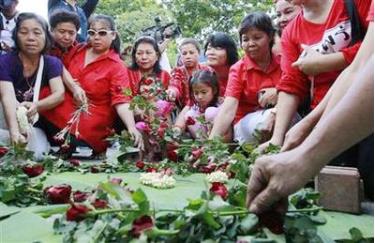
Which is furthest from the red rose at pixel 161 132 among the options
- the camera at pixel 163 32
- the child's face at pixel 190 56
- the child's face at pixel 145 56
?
the camera at pixel 163 32

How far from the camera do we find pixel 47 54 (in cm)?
353

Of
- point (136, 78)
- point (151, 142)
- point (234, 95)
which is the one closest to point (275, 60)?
point (234, 95)

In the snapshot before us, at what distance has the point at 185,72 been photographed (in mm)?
3980

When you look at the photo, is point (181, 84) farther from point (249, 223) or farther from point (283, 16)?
point (249, 223)

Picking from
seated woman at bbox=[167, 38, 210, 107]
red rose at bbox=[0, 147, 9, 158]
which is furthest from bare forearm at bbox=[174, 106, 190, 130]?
red rose at bbox=[0, 147, 9, 158]

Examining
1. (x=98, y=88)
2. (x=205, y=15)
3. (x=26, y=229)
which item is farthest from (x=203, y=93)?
(x=205, y=15)

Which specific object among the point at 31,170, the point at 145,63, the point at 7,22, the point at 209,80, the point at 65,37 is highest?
the point at 7,22

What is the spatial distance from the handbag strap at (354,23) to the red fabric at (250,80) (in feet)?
3.17

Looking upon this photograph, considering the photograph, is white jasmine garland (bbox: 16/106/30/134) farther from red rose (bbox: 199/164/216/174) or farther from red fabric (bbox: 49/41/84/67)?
red rose (bbox: 199/164/216/174)

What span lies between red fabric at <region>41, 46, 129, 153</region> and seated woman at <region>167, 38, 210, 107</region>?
1.12ft

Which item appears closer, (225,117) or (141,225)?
(141,225)

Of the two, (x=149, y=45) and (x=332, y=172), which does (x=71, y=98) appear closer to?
(x=149, y=45)

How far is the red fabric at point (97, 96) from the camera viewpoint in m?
3.48

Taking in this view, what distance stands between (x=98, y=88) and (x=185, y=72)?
680mm
